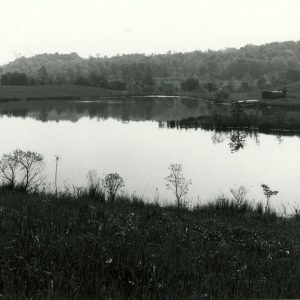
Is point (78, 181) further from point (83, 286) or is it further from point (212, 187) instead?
point (83, 286)

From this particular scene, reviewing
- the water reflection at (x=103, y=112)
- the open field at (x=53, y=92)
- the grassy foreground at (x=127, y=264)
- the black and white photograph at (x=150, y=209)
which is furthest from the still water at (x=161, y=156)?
the open field at (x=53, y=92)

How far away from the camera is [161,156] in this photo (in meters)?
35.0

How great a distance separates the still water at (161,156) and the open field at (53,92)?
65.4 m

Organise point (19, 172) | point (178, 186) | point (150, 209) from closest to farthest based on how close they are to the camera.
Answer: point (150, 209) < point (178, 186) < point (19, 172)

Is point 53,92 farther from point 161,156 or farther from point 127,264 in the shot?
point 127,264

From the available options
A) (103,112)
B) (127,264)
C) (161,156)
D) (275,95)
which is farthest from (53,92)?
(127,264)

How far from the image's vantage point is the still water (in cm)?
2433

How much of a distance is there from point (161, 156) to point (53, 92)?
104644mm

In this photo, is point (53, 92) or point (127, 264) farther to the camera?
point (53, 92)

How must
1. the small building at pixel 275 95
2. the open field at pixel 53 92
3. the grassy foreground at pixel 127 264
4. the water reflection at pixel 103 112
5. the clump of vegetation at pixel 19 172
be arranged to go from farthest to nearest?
the open field at pixel 53 92, the small building at pixel 275 95, the water reflection at pixel 103 112, the clump of vegetation at pixel 19 172, the grassy foreground at pixel 127 264

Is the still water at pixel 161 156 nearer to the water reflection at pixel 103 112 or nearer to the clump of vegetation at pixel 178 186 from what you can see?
the clump of vegetation at pixel 178 186

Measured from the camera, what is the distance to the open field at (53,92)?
12133 cm

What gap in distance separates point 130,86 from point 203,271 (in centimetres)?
15656

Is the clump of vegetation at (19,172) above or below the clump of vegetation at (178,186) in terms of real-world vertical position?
above
